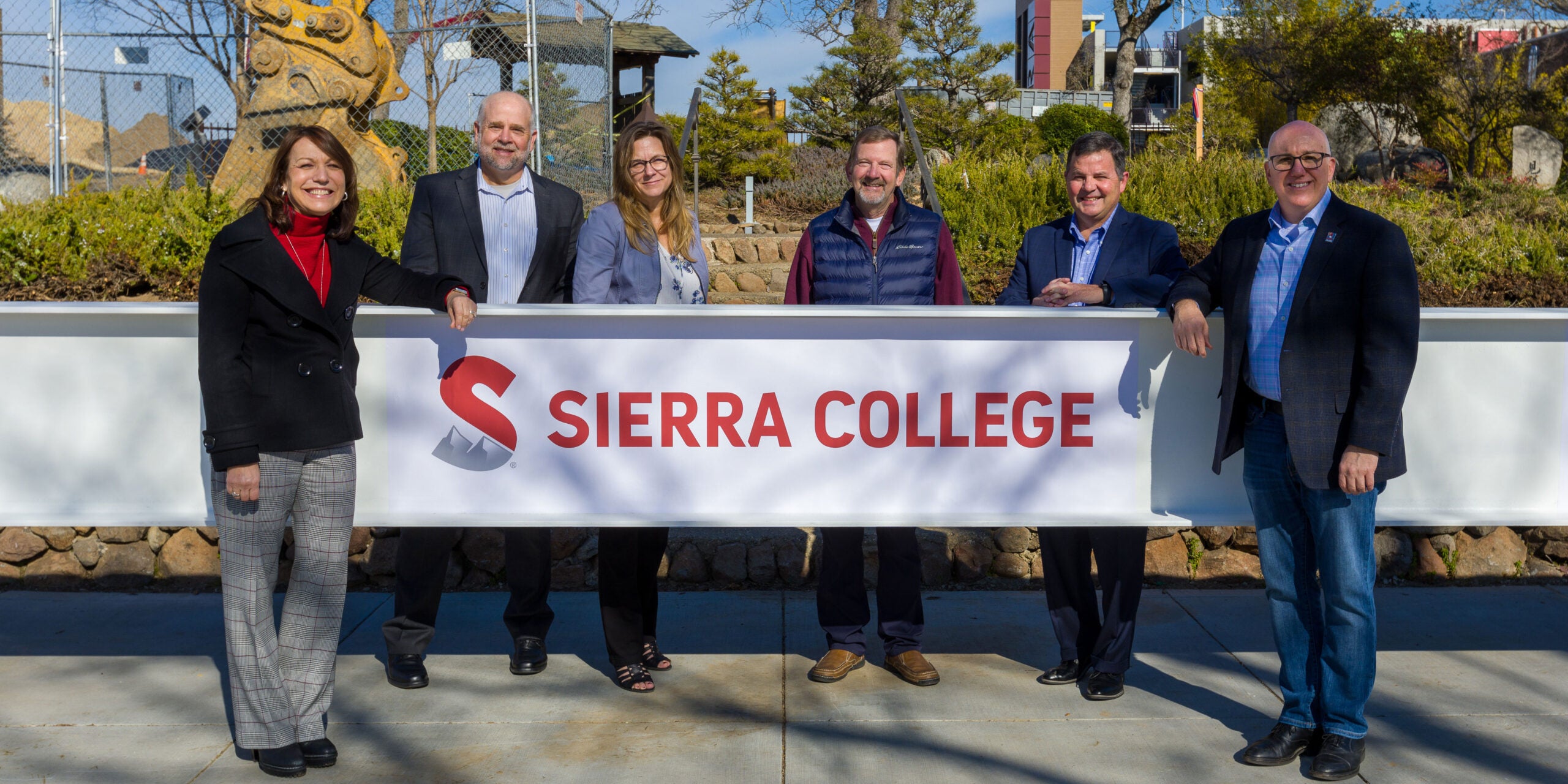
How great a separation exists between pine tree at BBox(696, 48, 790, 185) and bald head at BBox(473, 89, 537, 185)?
1249 centimetres

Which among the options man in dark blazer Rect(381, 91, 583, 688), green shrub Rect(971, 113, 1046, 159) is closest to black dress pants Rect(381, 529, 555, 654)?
man in dark blazer Rect(381, 91, 583, 688)

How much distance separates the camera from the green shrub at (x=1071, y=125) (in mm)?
22438

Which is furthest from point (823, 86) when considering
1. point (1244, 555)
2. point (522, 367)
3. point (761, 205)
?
point (522, 367)

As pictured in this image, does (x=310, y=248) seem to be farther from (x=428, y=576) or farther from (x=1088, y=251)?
(x=1088, y=251)

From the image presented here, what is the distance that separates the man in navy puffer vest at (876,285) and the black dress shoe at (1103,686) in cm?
54

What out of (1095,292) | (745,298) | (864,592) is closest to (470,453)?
(864,592)

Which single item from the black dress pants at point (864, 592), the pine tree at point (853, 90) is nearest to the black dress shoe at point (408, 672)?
the black dress pants at point (864, 592)

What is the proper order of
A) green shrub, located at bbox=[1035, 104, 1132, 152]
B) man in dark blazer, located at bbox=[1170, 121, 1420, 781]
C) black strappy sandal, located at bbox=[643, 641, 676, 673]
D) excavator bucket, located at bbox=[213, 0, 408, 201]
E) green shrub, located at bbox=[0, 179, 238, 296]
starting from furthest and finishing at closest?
green shrub, located at bbox=[1035, 104, 1132, 152] < excavator bucket, located at bbox=[213, 0, 408, 201] < green shrub, located at bbox=[0, 179, 238, 296] < black strappy sandal, located at bbox=[643, 641, 676, 673] < man in dark blazer, located at bbox=[1170, 121, 1420, 781]

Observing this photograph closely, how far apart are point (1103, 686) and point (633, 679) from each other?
1.63m

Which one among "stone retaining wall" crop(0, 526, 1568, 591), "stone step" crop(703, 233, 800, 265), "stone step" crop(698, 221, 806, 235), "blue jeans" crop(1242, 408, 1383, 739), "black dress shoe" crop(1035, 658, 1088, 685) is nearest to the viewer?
"blue jeans" crop(1242, 408, 1383, 739)

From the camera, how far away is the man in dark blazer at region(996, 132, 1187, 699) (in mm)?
3941

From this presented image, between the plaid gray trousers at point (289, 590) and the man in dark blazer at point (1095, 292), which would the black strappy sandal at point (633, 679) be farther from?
the man in dark blazer at point (1095, 292)

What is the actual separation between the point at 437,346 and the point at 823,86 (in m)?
14.6

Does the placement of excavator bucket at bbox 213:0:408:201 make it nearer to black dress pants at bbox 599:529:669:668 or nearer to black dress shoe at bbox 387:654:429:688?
black dress shoe at bbox 387:654:429:688
